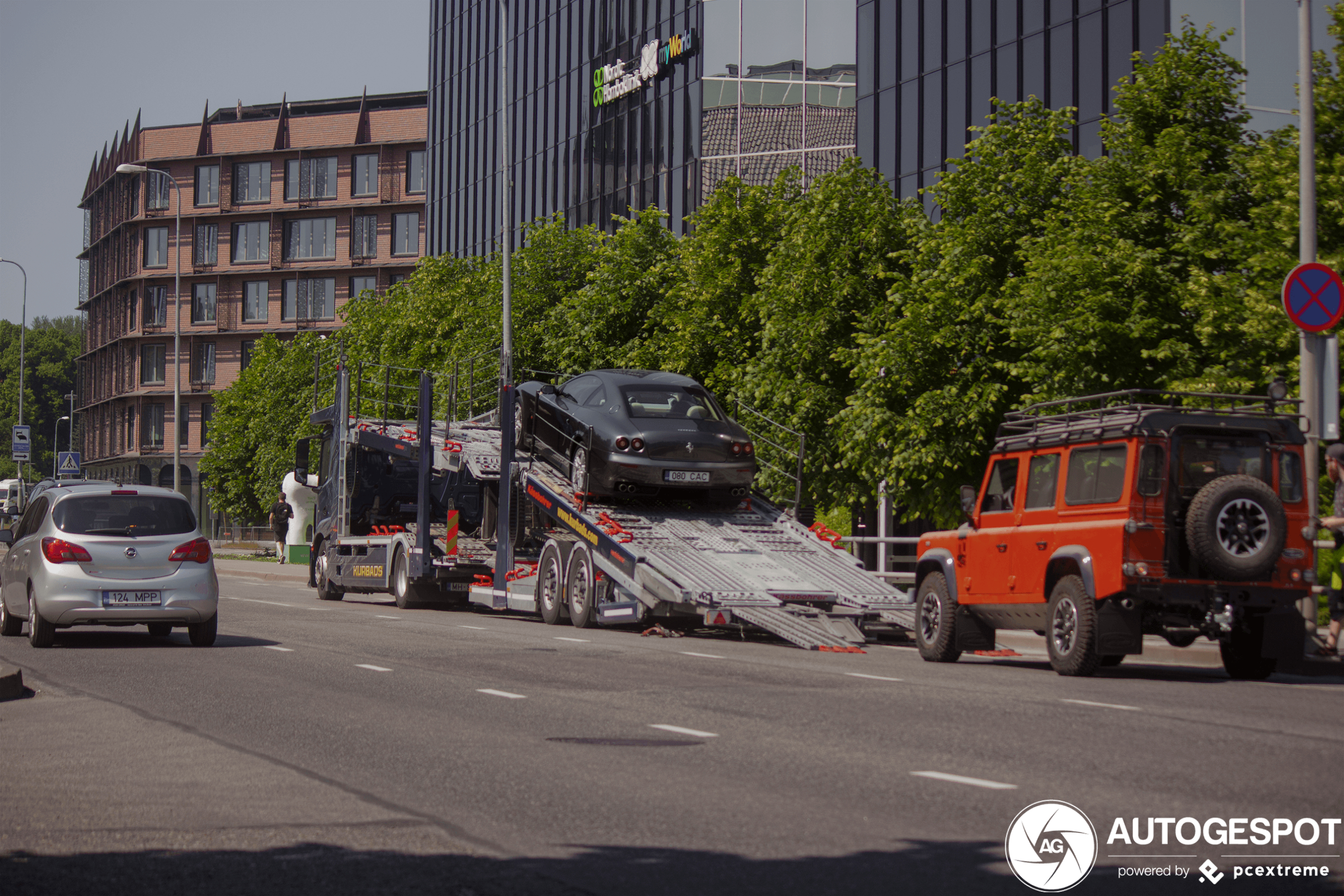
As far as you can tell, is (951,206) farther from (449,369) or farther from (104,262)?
(104,262)

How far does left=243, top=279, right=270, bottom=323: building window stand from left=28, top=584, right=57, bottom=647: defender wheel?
8469cm

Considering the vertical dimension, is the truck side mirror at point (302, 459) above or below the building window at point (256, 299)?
below

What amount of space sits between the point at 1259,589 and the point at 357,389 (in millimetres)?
16130

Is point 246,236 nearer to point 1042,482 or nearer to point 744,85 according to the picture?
point 744,85

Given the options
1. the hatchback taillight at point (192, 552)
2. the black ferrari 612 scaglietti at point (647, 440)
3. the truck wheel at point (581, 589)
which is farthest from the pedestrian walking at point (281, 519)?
the hatchback taillight at point (192, 552)

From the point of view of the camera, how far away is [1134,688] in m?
12.4

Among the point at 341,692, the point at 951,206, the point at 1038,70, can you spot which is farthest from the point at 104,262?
the point at 341,692

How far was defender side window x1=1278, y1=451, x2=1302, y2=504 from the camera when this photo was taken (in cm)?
1330

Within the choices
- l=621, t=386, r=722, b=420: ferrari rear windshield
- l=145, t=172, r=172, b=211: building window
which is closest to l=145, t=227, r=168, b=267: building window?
l=145, t=172, r=172, b=211: building window

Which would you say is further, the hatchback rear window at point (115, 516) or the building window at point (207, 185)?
the building window at point (207, 185)

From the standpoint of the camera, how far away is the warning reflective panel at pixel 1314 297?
48.9ft

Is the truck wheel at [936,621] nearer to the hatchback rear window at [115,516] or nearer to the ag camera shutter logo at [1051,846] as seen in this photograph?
the hatchback rear window at [115,516]

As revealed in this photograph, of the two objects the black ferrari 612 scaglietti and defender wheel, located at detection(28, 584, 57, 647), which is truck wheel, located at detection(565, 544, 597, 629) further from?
defender wheel, located at detection(28, 584, 57, 647)

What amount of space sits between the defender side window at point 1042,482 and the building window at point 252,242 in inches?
3526
